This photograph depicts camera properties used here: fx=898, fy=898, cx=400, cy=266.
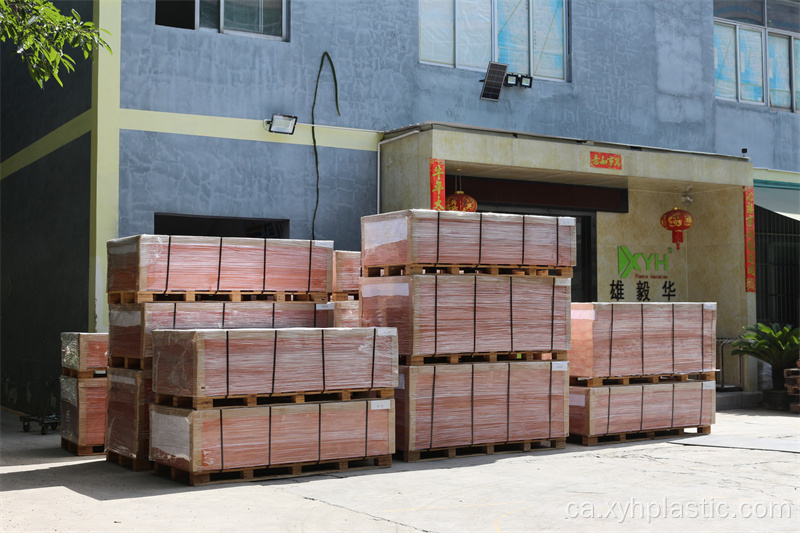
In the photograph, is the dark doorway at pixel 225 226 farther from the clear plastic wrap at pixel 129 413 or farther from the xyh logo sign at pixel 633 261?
the xyh logo sign at pixel 633 261

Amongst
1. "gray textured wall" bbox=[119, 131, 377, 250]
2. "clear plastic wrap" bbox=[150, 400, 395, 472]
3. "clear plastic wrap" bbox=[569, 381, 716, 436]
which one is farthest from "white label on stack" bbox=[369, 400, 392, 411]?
"gray textured wall" bbox=[119, 131, 377, 250]

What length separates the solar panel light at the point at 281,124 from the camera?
45.1 ft

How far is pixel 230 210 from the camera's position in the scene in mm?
13445

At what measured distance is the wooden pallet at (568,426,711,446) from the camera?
1132 centimetres

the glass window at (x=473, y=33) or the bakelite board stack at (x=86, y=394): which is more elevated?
the glass window at (x=473, y=33)

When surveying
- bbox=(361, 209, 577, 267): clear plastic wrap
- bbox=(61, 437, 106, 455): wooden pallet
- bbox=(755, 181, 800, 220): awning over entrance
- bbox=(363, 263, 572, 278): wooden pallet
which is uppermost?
bbox=(755, 181, 800, 220): awning over entrance

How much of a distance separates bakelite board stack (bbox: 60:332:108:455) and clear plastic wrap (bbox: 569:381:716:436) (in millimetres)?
5895

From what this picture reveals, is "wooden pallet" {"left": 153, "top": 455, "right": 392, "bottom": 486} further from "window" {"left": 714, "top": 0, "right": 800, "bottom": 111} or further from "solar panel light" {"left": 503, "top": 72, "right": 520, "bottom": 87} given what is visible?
"window" {"left": 714, "top": 0, "right": 800, "bottom": 111}

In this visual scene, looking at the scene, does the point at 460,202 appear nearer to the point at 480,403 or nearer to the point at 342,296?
the point at 342,296

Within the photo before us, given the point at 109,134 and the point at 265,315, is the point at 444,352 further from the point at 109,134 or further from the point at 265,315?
the point at 109,134

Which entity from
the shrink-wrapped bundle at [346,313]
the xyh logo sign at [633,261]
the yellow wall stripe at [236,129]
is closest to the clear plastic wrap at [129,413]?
the shrink-wrapped bundle at [346,313]

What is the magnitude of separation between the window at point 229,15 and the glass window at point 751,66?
434 inches

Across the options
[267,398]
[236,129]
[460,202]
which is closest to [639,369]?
[460,202]

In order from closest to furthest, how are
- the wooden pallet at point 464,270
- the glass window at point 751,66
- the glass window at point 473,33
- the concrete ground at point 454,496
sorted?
the concrete ground at point 454,496, the wooden pallet at point 464,270, the glass window at point 473,33, the glass window at point 751,66
